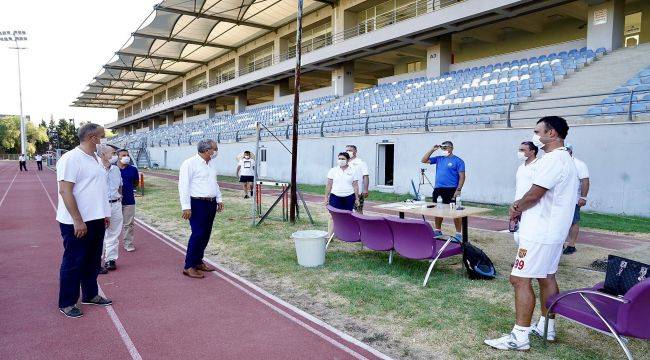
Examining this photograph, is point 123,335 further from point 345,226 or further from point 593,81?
point 593,81

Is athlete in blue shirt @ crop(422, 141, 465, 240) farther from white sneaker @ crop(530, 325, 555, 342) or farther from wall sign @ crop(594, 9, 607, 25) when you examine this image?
wall sign @ crop(594, 9, 607, 25)

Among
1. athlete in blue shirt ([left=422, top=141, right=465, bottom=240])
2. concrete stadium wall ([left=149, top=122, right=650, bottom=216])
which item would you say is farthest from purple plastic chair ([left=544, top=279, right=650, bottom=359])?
concrete stadium wall ([left=149, top=122, right=650, bottom=216])

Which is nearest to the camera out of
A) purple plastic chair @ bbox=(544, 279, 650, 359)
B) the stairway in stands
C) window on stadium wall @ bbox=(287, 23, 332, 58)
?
purple plastic chair @ bbox=(544, 279, 650, 359)

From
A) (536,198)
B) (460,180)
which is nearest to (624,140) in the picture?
(460,180)

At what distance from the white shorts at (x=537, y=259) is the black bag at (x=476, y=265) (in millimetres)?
2131

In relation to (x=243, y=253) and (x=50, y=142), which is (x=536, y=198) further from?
(x=50, y=142)

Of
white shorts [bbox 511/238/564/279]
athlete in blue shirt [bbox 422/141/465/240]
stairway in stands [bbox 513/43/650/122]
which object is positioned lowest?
white shorts [bbox 511/238/564/279]

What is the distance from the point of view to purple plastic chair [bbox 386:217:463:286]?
18.0 feet

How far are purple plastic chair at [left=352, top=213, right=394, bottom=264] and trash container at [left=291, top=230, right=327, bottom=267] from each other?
63cm

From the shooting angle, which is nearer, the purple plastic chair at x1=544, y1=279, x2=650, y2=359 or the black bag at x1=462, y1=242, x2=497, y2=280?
the purple plastic chair at x1=544, y1=279, x2=650, y2=359

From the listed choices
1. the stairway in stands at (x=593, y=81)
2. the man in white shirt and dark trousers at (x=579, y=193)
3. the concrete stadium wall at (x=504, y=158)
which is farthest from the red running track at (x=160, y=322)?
the stairway in stands at (x=593, y=81)

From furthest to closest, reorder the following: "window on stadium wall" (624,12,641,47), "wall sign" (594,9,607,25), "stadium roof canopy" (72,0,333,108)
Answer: "stadium roof canopy" (72,0,333,108) → "window on stadium wall" (624,12,641,47) → "wall sign" (594,9,607,25)

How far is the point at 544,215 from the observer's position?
358 cm

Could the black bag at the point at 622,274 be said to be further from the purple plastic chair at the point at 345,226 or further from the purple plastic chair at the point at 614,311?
the purple plastic chair at the point at 345,226
